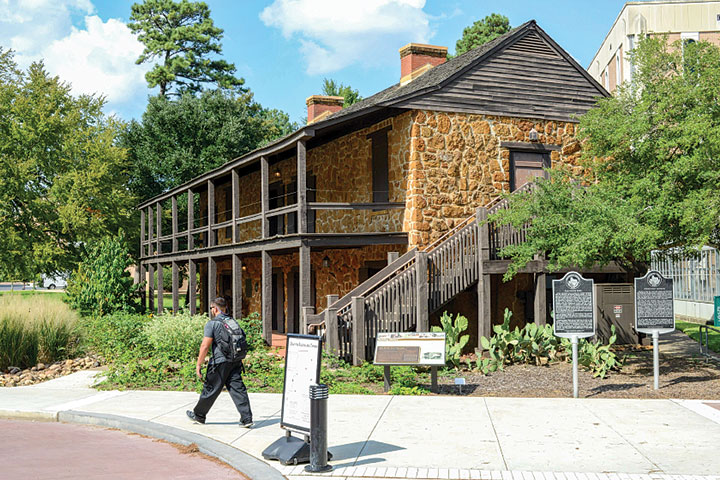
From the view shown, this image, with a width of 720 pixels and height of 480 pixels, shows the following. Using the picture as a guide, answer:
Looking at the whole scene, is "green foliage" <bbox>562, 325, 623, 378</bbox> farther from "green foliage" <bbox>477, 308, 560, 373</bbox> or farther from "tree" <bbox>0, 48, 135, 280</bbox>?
"tree" <bbox>0, 48, 135, 280</bbox>

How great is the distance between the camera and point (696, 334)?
2167cm

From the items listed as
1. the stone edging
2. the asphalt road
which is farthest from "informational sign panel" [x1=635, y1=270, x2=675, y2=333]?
the asphalt road

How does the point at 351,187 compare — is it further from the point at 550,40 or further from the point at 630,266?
the point at 630,266

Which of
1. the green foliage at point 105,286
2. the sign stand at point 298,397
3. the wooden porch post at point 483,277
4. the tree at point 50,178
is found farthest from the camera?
the tree at point 50,178

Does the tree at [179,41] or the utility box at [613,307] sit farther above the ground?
the tree at [179,41]

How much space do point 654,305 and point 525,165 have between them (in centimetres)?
808

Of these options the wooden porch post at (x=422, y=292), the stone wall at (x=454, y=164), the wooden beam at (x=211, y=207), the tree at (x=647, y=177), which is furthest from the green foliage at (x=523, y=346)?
the wooden beam at (x=211, y=207)

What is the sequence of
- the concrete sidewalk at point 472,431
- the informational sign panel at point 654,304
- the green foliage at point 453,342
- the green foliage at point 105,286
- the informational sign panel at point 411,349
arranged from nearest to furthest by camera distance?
the concrete sidewalk at point 472,431 < the informational sign panel at point 411,349 < the informational sign panel at point 654,304 < the green foliage at point 453,342 < the green foliage at point 105,286

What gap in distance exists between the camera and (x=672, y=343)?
64.3 feet

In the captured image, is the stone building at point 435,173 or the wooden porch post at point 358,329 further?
the stone building at point 435,173

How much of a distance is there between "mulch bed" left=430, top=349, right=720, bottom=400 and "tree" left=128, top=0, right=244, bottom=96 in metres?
39.3

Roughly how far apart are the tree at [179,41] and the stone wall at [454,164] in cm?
3319

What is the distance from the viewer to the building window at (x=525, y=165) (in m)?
19.8

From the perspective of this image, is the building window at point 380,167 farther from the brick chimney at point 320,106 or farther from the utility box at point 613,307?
the brick chimney at point 320,106
